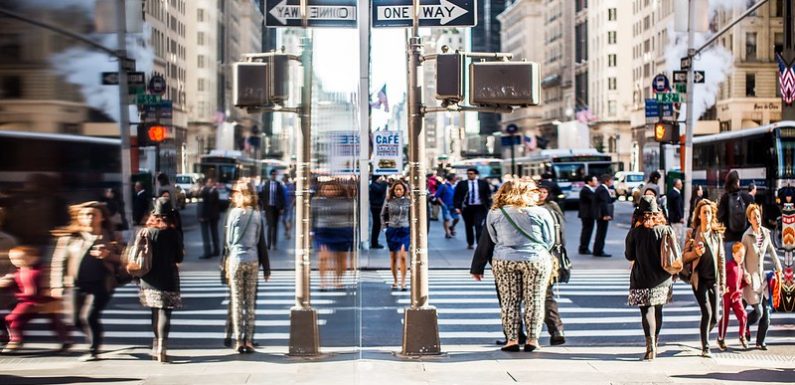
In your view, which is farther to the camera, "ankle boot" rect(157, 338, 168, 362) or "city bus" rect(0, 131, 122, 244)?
"ankle boot" rect(157, 338, 168, 362)

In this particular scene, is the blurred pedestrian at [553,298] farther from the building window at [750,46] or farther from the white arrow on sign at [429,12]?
the building window at [750,46]

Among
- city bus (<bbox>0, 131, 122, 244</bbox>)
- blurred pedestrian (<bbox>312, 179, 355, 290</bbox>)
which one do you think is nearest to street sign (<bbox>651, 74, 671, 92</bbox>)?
blurred pedestrian (<bbox>312, 179, 355, 290</bbox>)

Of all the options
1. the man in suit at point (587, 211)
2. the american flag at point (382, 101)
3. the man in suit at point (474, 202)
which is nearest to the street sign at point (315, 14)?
the man in suit at point (587, 211)

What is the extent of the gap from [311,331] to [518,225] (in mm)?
3076

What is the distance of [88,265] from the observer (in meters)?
6.08

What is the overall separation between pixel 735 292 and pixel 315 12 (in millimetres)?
5427

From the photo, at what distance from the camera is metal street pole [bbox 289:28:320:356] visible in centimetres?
847

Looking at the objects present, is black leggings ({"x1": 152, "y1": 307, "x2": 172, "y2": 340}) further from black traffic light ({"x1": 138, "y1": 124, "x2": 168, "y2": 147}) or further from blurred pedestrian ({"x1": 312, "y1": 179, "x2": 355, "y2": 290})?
blurred pedestrian ({"x1": 312, "y1": 179, "x2": 355, "y2": 290})

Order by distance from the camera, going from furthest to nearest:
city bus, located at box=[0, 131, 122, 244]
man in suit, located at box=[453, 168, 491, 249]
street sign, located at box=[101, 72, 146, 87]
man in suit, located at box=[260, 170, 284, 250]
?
1. man in suit, located at box=[453, 168, 491, 249]
2. man in suit, located at box=[260, 170, 284, 250]
3. street sign, located at box=[101, 72, 146, 87]
4. city bus, located at box=[0, 131, 122, 244]

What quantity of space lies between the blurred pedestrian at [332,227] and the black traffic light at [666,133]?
3.48 metres

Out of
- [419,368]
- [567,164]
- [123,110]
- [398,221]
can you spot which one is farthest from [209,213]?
[398,221]

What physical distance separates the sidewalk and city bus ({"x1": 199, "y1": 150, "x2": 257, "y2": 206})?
1.09 meters

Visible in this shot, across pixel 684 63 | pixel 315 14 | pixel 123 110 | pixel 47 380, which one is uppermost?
pixel 315 14

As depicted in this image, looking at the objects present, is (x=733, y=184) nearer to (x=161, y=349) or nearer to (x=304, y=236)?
(x=304, y=236)
